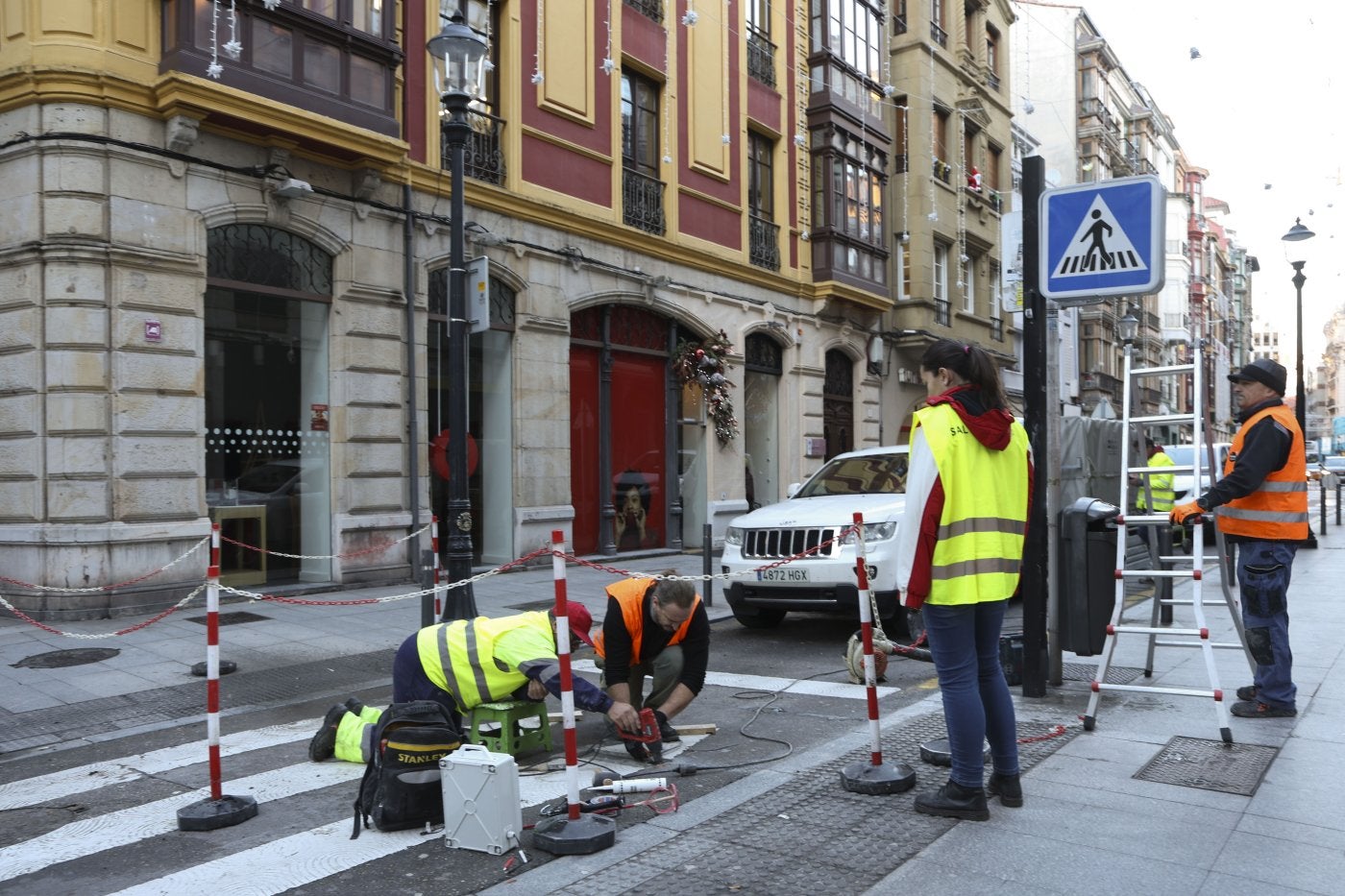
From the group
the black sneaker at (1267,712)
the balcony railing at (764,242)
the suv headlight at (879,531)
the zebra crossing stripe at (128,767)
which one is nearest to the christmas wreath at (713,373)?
the balcony railing at (764,242)

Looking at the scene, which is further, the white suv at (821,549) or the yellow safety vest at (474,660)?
the white suv at (821,549)

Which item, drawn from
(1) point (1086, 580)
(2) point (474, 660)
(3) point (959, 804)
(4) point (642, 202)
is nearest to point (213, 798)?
(2) point (474, 660)

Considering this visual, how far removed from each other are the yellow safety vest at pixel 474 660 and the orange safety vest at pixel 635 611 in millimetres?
572

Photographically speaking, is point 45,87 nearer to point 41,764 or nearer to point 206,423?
point 206,423

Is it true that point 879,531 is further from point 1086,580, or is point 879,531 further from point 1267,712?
point 1267,712

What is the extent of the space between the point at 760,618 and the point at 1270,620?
194 inches

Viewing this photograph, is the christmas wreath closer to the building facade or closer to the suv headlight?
the building facade

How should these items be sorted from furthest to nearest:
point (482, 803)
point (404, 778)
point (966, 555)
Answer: point (404, 778) → point (966, 555) → point (482, 803)

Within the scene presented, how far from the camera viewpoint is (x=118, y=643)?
9172mm

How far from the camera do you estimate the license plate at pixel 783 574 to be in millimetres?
9086

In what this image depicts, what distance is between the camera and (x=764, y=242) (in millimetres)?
20609

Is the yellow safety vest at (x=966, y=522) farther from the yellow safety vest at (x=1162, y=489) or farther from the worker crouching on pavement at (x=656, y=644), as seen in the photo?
the yellow safety vest at (x=1162, y=489)

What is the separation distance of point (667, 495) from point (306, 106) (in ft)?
28.6

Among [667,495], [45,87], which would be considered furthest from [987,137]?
[45,87]
